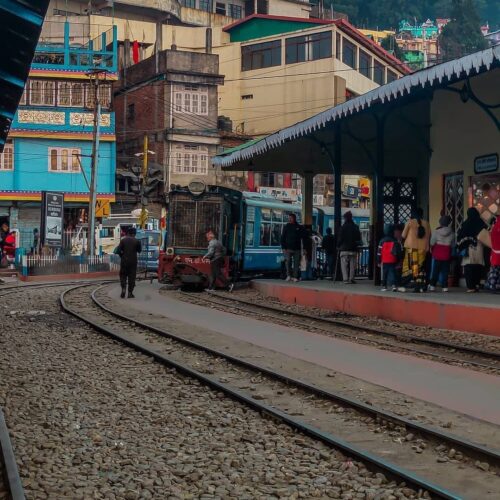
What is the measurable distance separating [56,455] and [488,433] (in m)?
3.36

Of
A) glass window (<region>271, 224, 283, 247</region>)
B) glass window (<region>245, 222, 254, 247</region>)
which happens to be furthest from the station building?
glass window (<region>271, 224, 283, 247</region>)

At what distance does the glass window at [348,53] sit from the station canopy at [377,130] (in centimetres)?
2771

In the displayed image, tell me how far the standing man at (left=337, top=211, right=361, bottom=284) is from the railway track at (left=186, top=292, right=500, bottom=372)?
223cm

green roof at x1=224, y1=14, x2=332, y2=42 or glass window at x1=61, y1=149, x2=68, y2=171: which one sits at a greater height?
green roof at x1=224, y1=14, x2=332, y2=42

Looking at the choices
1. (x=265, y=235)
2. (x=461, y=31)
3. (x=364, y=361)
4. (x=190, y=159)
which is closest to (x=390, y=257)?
(x=364, y=361)

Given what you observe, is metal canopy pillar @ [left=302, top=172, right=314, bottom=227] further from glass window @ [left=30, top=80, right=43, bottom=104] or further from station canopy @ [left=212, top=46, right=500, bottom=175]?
glass window @ [left=30, top=80, right=43, bottom=104]

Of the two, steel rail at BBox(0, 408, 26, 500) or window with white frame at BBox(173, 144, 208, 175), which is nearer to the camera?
steel rail at BBox(0, 408, 26, 500)

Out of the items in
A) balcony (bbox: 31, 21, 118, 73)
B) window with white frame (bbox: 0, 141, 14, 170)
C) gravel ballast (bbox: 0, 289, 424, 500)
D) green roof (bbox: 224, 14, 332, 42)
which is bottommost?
gravel ballast (bbox: 0, 289, 424, 500)

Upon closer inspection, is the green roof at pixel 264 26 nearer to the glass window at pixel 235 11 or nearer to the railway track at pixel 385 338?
the glass window at pixel 235 11

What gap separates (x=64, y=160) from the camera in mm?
45344

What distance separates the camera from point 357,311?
16.0 m

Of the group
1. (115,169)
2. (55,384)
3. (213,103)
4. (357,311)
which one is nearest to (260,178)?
(213,103)

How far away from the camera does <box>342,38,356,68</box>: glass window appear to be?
2090 inches

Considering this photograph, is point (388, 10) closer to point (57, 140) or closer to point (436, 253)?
point (57, 140)
